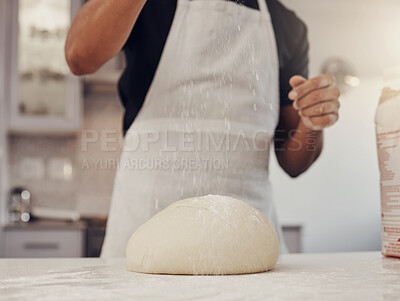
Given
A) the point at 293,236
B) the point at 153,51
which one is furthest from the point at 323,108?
the point at 293,236

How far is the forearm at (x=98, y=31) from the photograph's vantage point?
2.03 feet

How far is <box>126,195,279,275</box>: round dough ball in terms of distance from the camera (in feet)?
1.49

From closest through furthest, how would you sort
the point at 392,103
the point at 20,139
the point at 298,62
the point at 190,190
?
the point at 392,103 → the point at 190,190 → the point at 298,62 → the point at 20,139

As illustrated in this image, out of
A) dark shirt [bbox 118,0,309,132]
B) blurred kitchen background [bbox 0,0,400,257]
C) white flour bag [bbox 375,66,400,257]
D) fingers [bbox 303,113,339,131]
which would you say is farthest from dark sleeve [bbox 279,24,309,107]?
blurred kitchen background [bbox 0,0,400,257]

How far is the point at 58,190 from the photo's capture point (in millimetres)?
2012

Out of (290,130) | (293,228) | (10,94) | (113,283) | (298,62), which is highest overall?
(10,94)

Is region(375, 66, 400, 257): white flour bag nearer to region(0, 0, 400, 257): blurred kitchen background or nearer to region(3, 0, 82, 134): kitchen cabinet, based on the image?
region(0, 0, 400, 257): blurred kitchen background

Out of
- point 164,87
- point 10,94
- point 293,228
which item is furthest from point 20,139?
point 164,87

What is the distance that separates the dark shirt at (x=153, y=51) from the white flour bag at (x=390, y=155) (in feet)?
0.81

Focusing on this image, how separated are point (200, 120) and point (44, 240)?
3.49ft

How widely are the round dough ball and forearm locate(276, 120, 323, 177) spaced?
29 centimetres

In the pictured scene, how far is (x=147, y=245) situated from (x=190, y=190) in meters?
0.27

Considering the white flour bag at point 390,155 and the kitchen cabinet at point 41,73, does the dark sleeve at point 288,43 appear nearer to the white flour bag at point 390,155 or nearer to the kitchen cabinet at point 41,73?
the white flour bag at point 390,155

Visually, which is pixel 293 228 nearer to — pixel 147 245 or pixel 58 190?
pixel 58 190
